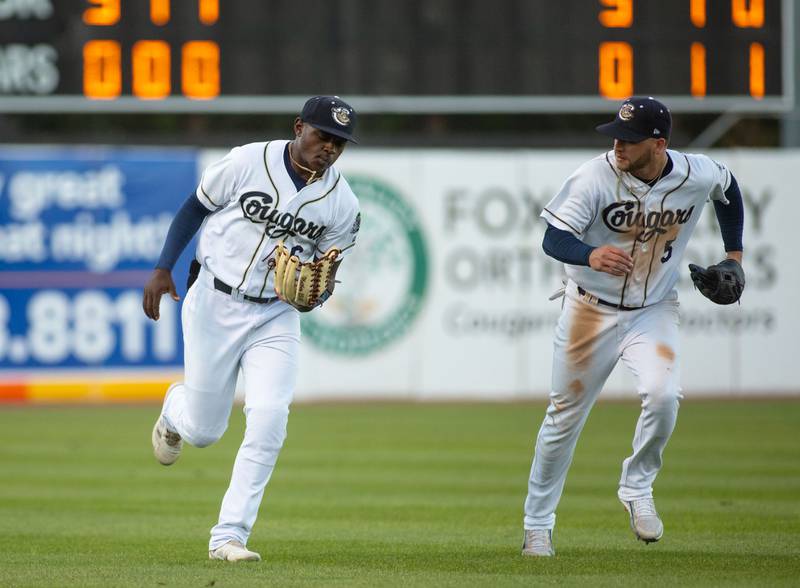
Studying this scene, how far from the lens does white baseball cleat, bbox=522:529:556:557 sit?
620cm

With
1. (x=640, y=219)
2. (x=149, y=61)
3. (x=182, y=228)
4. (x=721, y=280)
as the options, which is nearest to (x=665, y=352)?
(x=721, y=280)

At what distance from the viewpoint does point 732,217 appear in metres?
6.60

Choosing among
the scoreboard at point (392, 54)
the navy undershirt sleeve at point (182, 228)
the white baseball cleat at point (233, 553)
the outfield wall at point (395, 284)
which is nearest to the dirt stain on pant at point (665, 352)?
the white baseball cleat at point (233, 553)

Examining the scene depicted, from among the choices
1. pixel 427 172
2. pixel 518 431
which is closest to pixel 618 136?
pixel 518 431

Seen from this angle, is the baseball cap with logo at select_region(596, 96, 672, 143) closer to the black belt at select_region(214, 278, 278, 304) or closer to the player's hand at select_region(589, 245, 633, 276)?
the player's hand at select_region(589, 245, 633, 276)

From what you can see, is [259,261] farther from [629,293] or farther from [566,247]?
[629,293]

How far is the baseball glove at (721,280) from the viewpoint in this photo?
20.9ft

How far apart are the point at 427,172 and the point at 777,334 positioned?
441cm

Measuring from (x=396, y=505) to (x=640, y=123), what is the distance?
3151mm

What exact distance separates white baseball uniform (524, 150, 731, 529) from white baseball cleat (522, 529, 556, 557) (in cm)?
3

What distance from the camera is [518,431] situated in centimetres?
1275

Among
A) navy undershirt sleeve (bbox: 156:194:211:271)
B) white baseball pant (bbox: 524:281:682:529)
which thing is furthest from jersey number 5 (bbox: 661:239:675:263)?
navy undershirt sleeve (bbox: 156:194:211:271)

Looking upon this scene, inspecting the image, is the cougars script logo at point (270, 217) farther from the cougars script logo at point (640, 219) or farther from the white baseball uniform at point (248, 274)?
the cougars script logo at point (640, 219)

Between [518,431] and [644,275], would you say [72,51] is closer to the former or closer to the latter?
[518,431]
